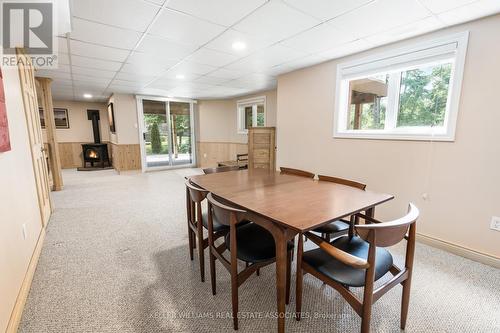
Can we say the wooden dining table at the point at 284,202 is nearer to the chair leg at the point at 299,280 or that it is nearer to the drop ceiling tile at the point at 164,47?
the chair leg at the point at 299,280

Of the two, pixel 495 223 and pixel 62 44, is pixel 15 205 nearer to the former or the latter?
pixel 62 44

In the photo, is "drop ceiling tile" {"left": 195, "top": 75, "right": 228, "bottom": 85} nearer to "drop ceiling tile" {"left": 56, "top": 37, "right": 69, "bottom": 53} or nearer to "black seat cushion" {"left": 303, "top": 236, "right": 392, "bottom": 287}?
"drop ceiling tile" {"left": 56, "top": 37, "right": 69, "bottom": 53}

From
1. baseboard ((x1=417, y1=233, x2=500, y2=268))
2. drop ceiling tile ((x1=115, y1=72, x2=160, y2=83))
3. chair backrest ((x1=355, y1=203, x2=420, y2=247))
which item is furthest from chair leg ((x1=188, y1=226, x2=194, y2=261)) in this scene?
drop ceiling tile ((x1=115, y1=72, x2=160, y2=83))

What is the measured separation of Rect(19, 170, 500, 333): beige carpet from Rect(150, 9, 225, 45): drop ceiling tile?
2202 mm

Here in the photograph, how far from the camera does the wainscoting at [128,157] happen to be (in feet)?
20.3

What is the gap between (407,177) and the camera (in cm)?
256

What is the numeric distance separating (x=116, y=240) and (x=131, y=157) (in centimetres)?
432

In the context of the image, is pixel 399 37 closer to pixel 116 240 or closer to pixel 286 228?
pixel 286 228

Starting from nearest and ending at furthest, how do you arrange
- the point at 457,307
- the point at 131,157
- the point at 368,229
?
the point at 368,229
the point at 457,307
the point at 131,157

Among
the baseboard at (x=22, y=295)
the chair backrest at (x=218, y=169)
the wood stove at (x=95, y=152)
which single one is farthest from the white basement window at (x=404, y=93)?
the wood stove at (x=95, y=152)

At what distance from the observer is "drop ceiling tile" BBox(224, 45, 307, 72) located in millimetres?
2793

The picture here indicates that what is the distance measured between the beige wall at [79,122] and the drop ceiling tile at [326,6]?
807 cm

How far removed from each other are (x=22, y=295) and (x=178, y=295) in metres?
A: 1.07

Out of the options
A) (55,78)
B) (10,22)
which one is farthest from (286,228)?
(55,78)
